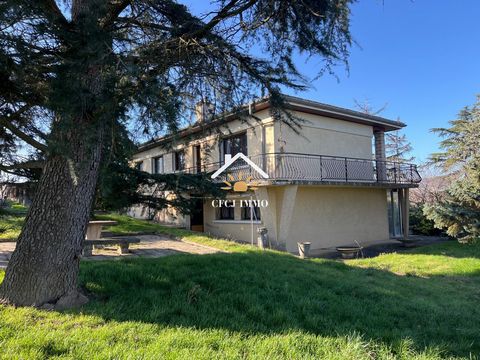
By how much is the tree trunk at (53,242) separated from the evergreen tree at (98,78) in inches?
0.4

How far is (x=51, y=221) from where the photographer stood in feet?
12.5

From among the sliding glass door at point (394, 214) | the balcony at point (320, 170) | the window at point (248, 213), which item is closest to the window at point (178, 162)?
the balcony at point (320, 170)

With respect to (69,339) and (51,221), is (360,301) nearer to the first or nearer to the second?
(69,339)

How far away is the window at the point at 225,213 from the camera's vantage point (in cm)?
1622

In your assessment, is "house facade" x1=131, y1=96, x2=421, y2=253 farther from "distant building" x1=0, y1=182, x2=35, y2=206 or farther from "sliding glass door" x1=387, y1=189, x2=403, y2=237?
"distant building" x1=0, y1=182, x2=35, y2=206

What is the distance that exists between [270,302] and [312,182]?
363 inches

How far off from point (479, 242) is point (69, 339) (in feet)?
52.2

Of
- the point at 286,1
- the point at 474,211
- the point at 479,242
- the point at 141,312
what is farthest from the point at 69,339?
the point at 479,242

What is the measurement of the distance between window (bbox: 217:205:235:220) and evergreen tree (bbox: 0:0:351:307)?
11.1 m

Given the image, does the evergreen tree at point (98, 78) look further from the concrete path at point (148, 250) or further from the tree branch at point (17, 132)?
the concrete path at point (148, 250)

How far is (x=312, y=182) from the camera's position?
13.3 metres

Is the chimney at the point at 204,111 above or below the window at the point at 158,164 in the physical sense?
below

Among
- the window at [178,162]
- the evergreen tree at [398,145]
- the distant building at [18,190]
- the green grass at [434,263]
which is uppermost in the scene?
the evergreen tree at [398,145]

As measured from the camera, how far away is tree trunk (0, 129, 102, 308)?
3736mm
